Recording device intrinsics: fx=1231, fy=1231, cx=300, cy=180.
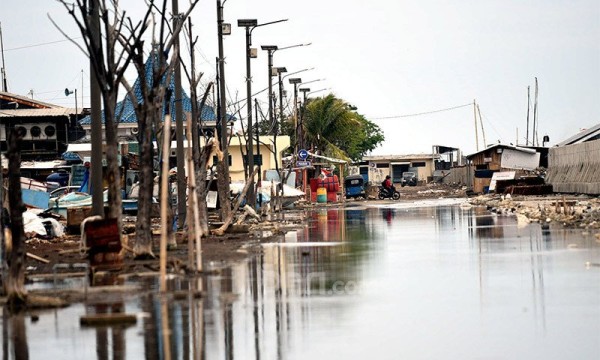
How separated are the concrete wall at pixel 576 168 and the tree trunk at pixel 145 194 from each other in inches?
1431

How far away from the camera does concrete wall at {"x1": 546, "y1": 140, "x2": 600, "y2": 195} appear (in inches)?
2309

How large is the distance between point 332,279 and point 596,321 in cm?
669

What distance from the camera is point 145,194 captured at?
25.0 metres

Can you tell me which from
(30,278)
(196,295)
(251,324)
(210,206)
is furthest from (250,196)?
(251,324)

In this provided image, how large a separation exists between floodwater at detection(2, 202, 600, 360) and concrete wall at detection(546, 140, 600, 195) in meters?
34.5

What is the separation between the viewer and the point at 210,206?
175 ft

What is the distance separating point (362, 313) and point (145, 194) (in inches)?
424

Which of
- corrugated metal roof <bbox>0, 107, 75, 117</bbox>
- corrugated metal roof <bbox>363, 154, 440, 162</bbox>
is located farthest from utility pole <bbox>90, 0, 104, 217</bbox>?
corrugated metal roof <bbox>363, 154, 440, 162</bbox>

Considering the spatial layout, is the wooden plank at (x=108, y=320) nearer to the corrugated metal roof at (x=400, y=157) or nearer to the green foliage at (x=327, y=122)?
the green foliage at (x=327, y=122)

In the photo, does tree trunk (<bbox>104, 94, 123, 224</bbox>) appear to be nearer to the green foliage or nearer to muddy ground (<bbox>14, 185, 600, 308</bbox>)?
muddy ground (<bbox>14, 185, 600, 308</bbox>)

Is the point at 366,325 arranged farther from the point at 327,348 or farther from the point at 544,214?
the point at 544,214

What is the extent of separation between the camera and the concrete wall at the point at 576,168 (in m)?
58.7

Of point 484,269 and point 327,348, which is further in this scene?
point 484,269

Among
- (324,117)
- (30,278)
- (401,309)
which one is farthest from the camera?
(324,117)
